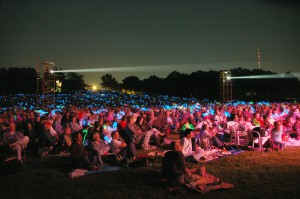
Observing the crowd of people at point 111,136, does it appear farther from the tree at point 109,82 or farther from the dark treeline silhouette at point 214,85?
the tree at point 109,82

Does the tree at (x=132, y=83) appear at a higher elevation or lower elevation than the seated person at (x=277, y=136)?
higher

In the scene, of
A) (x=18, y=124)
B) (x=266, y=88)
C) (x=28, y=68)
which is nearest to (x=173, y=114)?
(x=18, y=124)

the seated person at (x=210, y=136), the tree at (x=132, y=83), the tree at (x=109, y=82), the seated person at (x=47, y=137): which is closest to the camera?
the seated person at (x=47, y=137)

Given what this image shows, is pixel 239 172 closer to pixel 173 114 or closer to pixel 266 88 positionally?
pixel 173 114

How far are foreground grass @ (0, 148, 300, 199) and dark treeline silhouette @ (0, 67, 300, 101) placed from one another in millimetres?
37008

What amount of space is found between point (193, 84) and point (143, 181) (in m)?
60.4

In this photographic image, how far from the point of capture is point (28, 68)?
197 feet

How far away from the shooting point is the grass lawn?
19.0ft

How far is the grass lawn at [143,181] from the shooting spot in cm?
579

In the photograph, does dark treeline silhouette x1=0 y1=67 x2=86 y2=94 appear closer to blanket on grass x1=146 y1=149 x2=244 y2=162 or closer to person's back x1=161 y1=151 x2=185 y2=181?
blanket on grass x1=146 y1=149 x2=244 y2=162

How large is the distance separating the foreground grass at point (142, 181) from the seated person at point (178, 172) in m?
0.26

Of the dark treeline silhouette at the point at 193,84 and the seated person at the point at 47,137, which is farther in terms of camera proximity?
the dark treeline silhouette at the point at 193,84

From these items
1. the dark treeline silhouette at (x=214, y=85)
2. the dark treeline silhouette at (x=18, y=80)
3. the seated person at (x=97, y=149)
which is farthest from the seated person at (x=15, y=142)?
the dark treeline silhouette at (x=18, y=80)

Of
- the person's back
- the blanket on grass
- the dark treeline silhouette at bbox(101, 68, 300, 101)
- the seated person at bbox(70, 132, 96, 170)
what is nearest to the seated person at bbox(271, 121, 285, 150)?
the blanket on grass
